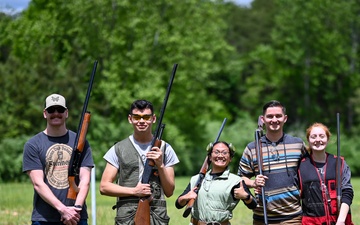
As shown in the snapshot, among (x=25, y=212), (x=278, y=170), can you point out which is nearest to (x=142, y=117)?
(x=278, y=170)

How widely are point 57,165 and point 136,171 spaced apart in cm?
75

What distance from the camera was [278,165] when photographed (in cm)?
795

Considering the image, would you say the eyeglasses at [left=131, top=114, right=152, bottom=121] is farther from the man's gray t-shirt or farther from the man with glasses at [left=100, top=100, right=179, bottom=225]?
the man's gray t-shirt

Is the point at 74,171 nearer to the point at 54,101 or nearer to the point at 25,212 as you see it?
the point at 54,101

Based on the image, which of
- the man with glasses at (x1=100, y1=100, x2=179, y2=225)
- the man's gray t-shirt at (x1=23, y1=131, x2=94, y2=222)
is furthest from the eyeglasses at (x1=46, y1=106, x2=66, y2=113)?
the man with glasses at (x1=100, y1=100, x2=179, y2=225)

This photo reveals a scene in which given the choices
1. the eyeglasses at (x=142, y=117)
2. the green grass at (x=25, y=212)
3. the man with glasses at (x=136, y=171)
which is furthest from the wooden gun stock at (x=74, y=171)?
the green grass at (x=25, y=212)

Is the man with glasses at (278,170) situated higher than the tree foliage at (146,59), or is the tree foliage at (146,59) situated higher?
the tree foliage at (146,59)

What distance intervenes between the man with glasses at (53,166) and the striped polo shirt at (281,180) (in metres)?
1.81

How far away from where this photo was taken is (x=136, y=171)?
763 centimetres

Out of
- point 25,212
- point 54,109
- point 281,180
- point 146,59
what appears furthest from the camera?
point 146,59

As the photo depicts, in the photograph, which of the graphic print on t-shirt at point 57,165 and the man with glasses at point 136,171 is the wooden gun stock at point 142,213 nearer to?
the man with glasses at point 136,171

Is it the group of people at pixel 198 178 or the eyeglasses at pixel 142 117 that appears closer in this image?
the group of people at pixel 198 178

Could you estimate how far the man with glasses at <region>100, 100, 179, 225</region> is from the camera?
761cm

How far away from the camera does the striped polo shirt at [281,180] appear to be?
791 centimetres
